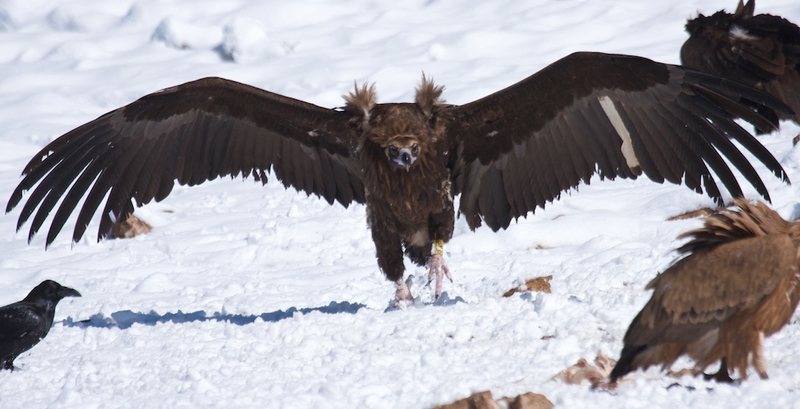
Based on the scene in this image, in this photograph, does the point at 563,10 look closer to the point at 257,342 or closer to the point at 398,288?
the point at 398,288

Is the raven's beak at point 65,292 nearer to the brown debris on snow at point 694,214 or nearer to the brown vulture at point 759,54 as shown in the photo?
the brown debris on snow at point 694,214

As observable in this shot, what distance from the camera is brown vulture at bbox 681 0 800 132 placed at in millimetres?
8695

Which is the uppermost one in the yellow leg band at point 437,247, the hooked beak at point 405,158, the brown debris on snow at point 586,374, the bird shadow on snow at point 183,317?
the hooked beak at point 405,158

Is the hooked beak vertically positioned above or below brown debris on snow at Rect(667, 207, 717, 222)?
above

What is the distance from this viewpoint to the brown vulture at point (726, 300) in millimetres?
4816

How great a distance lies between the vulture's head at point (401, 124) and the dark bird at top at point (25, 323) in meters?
2.65

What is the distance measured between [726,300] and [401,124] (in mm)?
3476

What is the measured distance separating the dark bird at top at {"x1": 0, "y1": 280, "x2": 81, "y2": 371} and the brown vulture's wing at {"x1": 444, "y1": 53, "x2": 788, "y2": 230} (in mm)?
3315

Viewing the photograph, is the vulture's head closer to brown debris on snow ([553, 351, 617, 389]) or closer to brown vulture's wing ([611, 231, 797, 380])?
brown debris on snow ([553, 351, 617, 389])

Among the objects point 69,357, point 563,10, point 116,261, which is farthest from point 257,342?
point 563,10

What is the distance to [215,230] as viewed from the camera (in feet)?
35.5

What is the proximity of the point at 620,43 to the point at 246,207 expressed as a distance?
778 cm

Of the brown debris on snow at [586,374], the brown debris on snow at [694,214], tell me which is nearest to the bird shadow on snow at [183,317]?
the brown debris on snow at [586,374]

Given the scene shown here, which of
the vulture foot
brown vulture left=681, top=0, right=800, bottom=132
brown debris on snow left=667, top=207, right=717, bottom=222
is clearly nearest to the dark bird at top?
the vulture foot
